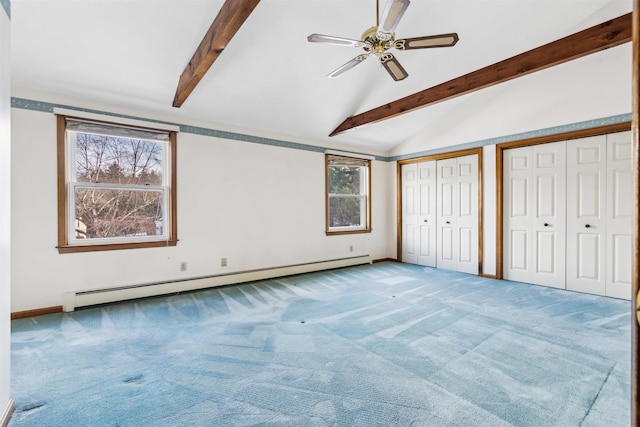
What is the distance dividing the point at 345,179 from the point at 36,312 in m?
4.71

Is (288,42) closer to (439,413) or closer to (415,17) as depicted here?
(415,17)

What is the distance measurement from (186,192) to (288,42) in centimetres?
226

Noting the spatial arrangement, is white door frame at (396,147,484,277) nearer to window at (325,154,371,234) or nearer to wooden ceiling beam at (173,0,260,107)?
window at (325,154,371,234)

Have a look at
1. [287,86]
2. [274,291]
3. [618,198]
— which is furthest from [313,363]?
[618,198]

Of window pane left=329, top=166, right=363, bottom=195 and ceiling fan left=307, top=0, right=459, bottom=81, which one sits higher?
ceiling fan left=307, top=0, right=459, bottom=81

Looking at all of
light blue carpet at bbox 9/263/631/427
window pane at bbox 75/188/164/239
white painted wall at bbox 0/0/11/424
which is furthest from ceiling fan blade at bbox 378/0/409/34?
Answer: window pane at bbox 75/188/164/239

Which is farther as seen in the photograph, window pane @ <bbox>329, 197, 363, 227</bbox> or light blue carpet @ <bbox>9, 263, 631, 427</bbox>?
window pane @ <bbox>329, 197, 363, 227</bbox>

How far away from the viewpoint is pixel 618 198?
358 centimetres

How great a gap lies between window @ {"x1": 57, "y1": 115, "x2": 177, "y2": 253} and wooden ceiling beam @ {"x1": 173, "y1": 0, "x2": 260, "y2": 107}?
3.00 ft

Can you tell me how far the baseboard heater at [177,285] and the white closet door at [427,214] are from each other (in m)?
1.74

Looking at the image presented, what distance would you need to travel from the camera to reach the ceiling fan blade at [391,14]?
5.73 feet

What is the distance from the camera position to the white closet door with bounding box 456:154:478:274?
16.2 ft

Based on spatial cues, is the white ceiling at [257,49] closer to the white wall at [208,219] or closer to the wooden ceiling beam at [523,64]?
the wooden ceiling beam at [523,64]

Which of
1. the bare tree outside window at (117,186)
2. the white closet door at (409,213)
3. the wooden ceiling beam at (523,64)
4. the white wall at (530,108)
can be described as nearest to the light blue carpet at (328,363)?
the bare tree outside window at (117,186)
